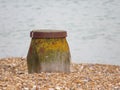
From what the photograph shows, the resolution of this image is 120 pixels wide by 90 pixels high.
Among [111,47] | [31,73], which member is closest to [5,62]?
[31,73]

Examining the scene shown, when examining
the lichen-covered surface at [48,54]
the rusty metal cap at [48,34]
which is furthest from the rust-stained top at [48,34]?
the lichen-covered surface at [48,54]

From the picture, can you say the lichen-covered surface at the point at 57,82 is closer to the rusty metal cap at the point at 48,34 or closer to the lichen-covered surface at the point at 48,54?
the lichen-covered surface at the point at 48,54

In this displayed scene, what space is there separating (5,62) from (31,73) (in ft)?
13.7

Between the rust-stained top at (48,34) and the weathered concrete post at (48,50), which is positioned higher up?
the rust-stained top at (48,34)

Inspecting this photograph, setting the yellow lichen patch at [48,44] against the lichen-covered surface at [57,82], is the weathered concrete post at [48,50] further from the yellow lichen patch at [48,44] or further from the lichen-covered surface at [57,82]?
the lichen-covered surface at [57,82]

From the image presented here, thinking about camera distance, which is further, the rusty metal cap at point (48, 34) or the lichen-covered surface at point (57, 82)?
the rusty metal cap at point (48, 34)

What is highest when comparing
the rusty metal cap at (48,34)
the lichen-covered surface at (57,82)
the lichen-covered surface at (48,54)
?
the rusty metal cap at (48,34)

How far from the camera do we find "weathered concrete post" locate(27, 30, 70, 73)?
43.9 feet

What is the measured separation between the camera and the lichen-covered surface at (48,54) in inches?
527

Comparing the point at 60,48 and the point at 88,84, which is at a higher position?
the point at 60,48

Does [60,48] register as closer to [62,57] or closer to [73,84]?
[62,57]

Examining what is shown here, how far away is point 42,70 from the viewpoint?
13.4 meters

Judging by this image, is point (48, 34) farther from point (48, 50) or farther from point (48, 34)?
point (48, 50)

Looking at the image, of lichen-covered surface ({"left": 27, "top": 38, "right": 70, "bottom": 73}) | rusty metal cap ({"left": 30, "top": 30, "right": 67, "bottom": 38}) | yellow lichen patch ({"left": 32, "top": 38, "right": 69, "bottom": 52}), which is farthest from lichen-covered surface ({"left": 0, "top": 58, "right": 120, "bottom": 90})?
rusty metal cap ({"left": 30, "top": 30, "right": 67, "bottom": 38})
